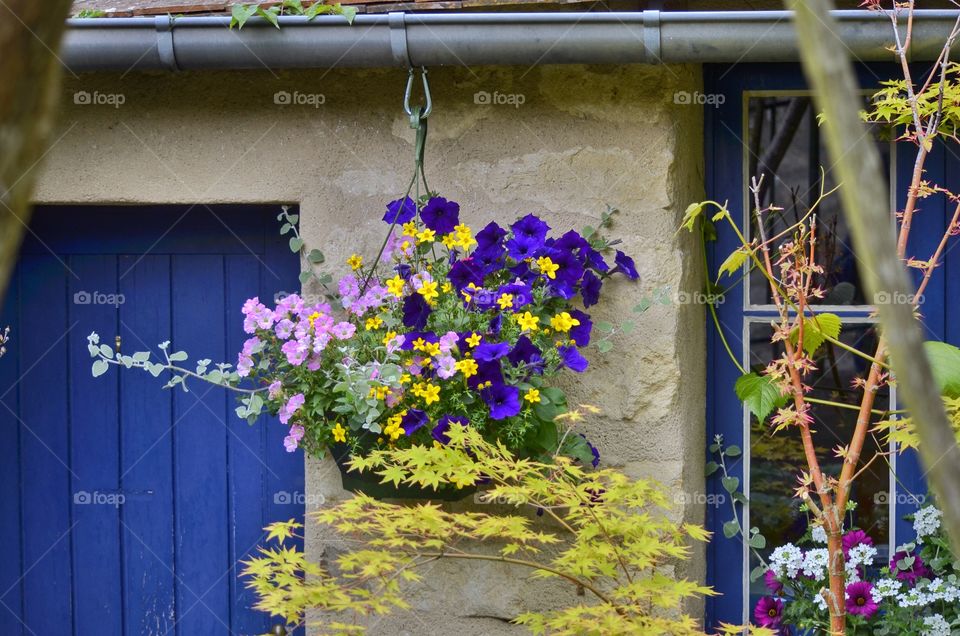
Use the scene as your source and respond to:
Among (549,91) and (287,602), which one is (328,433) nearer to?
(287,602)

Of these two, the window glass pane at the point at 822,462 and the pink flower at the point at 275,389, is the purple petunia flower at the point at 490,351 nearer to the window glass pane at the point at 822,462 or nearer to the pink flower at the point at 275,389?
the pink flower at the point at 275,389

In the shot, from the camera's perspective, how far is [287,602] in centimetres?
229

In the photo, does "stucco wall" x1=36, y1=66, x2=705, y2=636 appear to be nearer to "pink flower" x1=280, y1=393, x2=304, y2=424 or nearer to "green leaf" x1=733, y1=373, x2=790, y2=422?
"green leaf" x1=733, y1=373, x2=790, y2=422

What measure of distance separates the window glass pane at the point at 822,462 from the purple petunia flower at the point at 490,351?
3.61 ft

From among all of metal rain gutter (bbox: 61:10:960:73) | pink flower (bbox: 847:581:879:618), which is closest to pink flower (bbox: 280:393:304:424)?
metal rain gutter (bbox: 61:10:960:73)

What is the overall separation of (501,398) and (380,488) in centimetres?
44

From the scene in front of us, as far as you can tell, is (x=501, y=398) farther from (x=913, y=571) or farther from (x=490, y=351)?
(x=913, y=571)

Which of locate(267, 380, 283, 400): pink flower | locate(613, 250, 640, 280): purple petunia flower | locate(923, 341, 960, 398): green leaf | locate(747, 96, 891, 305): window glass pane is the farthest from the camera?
locate(747, 96, 891, 305): window glass pane

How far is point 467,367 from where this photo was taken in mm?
2674

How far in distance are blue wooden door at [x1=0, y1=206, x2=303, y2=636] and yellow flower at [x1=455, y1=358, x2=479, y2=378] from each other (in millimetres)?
931

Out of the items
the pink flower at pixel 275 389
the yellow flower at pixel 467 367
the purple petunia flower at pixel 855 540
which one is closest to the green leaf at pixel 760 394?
the purple petunia flower at pixel 855 540

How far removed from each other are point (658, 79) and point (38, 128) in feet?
7.89

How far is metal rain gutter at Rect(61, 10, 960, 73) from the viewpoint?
278 cm

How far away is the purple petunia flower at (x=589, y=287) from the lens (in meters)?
2.92
